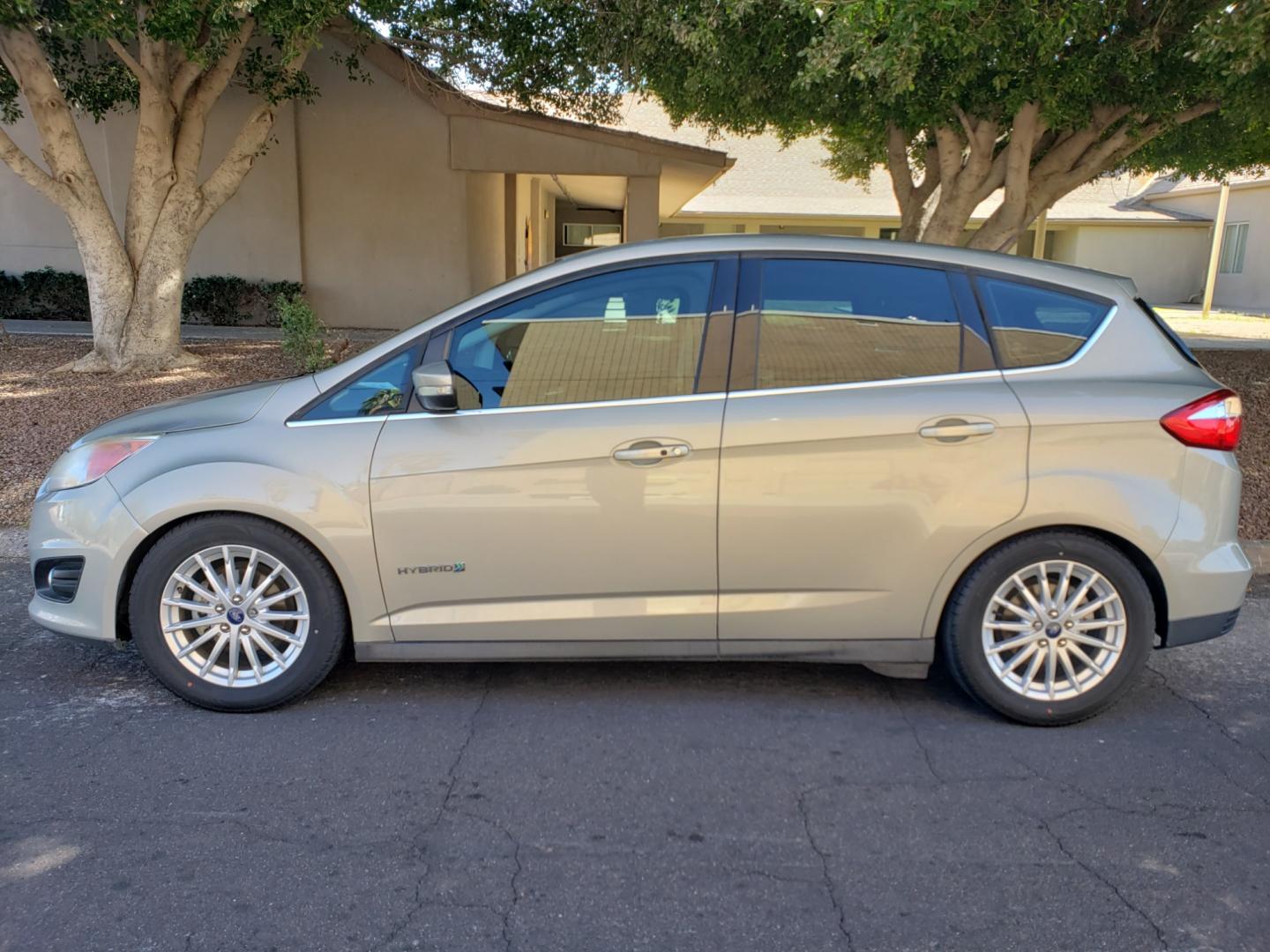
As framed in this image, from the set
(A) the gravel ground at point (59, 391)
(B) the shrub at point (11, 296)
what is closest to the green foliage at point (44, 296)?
(B) the shrub at point (11, 296)

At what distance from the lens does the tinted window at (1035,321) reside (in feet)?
12.4

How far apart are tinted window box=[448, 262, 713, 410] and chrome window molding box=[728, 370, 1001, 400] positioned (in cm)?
27

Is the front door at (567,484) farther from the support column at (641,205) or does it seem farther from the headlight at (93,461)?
the support column at (641,205)

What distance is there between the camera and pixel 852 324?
385cm

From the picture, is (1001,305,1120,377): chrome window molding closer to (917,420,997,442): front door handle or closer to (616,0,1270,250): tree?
(917,420,997,442): front door handle

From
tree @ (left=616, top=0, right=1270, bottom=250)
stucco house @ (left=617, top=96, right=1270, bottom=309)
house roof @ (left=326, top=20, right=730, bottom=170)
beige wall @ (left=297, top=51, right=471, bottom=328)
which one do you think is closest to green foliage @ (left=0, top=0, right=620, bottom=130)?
house roof @ (left=326, top=20, right=730, bottom=170)

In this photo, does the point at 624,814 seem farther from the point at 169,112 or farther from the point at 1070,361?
the point at 169,112

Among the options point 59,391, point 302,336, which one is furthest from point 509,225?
point 59,391

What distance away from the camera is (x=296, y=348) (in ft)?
33.9

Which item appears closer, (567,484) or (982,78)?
(567,484)

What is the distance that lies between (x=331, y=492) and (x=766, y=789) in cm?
193

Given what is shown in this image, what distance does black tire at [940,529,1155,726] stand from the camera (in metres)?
3.70

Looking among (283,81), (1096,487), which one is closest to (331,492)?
(1096,487)

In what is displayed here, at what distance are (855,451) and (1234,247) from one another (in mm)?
32204
